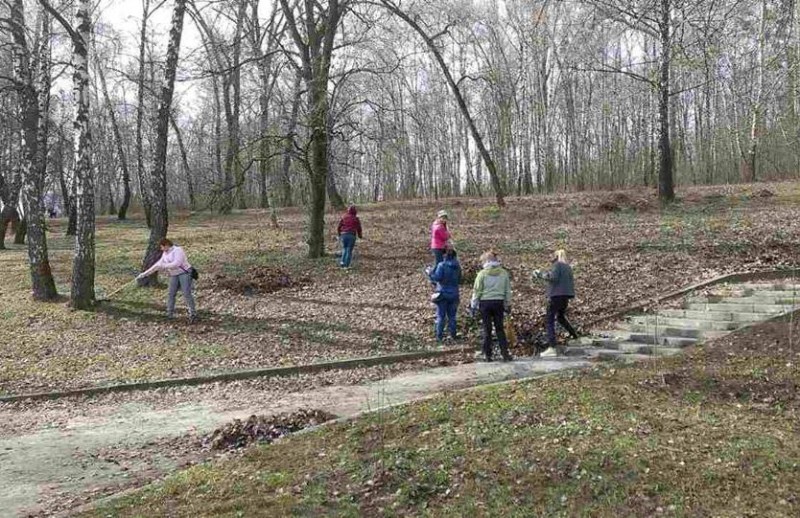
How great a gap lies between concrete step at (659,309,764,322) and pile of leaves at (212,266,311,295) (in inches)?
318

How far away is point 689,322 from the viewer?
33.9 ft

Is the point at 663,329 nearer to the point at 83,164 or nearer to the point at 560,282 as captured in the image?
the point at 560,282

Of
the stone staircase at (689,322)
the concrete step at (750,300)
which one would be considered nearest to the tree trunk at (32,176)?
the stone staircase at (689,322)

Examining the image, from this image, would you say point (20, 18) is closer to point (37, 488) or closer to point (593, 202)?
point (37, 488)

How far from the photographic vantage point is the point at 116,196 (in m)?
68.2

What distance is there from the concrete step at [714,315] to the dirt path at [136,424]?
2.68 m

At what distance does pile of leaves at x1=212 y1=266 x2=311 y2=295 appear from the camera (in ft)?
49.1

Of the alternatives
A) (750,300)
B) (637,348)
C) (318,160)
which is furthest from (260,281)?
(750,300)

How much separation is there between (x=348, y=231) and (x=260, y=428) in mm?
9440

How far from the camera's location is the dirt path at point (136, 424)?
20.2 ft

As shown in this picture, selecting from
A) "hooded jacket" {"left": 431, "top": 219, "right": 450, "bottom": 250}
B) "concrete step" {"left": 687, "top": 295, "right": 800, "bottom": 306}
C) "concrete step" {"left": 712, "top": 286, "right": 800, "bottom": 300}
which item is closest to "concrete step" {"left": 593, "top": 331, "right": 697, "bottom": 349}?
"concrete step" {"left": 687, "top": 295, "right": 800, "bottom": 306}

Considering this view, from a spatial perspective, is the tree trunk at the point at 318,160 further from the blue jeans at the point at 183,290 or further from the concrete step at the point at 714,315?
the concrete step at the point at 714,315

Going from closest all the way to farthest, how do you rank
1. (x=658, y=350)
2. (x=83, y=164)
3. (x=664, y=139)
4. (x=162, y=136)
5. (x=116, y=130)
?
(x=658, y=350)
(x=83, y=164)
(x=162, y=136)
(x=664, y=139)
(x=116, y=130)

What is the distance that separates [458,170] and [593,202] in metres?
29.7
